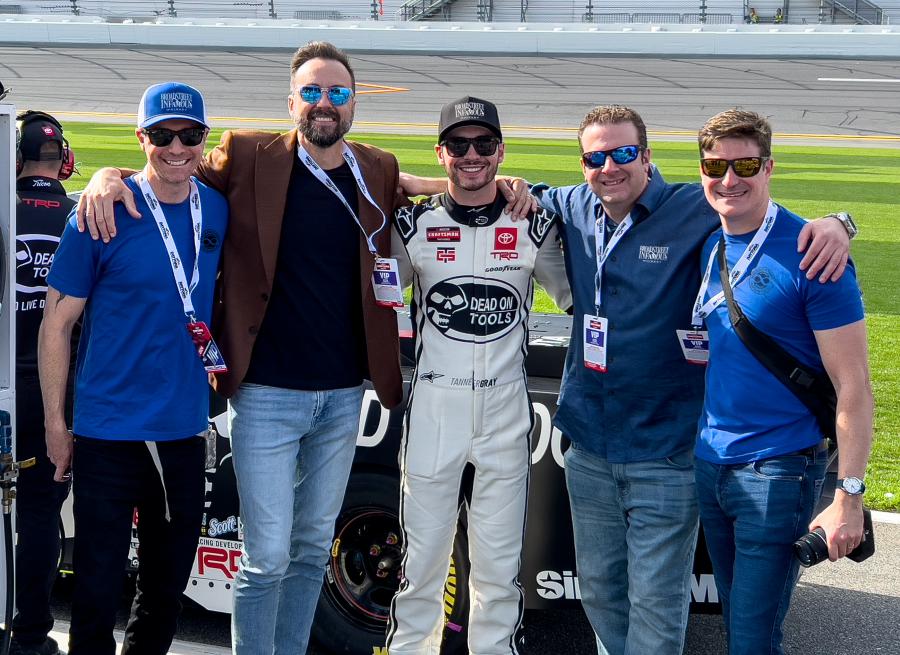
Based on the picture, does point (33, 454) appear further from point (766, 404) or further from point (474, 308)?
point (766, 404)

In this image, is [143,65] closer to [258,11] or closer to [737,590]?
[258,11]

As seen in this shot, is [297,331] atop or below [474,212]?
below

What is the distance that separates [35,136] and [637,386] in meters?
2.53

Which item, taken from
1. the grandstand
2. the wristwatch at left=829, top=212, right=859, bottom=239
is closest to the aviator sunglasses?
the wristwatch at left=829, top=212, right=859, bottom=239

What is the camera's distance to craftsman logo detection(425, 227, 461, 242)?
3.44m

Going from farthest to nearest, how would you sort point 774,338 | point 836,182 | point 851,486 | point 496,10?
point 496,10, point 836,182, point 774,338, point 851,486

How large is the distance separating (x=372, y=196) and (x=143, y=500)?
121 centimetres

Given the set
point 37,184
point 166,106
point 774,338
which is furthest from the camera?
point 37,184

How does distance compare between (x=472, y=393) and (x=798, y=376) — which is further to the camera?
(x=472, y=393)

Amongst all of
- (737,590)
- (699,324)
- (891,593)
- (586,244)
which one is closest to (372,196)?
(586,244)

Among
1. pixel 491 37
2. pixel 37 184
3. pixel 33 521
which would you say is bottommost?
pixel 33 521

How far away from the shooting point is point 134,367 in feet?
10.3

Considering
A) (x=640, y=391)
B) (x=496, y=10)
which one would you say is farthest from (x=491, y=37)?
(x=640, y=391)

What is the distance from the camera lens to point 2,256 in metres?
3.19
